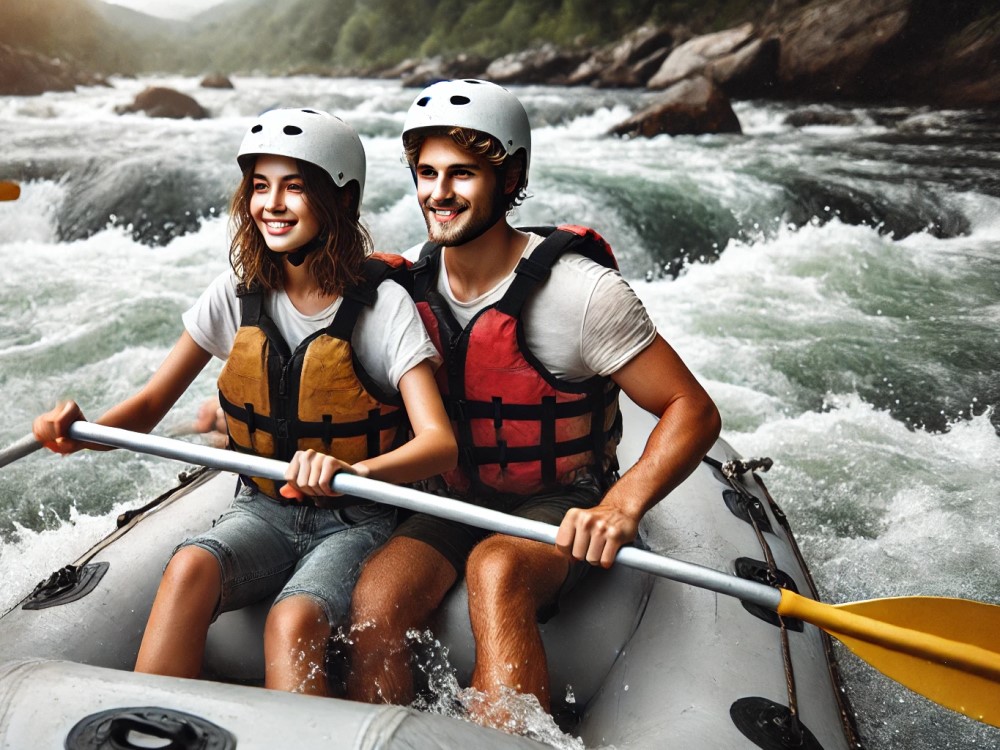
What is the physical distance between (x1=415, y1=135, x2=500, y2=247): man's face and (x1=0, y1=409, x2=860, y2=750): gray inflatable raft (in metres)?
0.60

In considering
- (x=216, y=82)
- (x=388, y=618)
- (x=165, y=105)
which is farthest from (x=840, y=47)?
(x=388, y=618)

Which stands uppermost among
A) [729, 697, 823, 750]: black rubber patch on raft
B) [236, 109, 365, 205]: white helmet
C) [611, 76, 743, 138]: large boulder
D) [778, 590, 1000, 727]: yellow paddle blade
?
[611, 76, 743, 138]: large boulder

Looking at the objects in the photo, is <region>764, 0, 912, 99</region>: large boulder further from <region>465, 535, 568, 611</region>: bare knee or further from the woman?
<region>465, 535, 568, 611</region>: bare knee

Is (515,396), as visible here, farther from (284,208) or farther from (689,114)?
(689,114)

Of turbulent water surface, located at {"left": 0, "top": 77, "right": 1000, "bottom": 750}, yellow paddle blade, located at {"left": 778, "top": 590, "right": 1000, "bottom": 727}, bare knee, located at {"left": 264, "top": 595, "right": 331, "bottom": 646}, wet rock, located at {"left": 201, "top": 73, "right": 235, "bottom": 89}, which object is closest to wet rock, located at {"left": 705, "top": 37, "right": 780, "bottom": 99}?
turbulent water surface, located at {"left": 0, "top": 77, "right": 1000, "bottom": 750}

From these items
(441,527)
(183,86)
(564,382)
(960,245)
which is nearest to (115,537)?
(441,527)

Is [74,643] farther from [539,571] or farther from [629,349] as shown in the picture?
[629,349]

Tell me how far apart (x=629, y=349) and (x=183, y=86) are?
23.9 feet

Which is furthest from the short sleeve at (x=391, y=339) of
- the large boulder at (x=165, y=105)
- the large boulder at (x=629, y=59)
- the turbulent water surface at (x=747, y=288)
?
the large boulder at (x=165, y=105)

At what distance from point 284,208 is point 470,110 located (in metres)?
0.35

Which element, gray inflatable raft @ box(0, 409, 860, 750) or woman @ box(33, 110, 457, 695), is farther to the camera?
woman @ box(33, 110, 457, 695)

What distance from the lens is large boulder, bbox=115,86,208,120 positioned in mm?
7477

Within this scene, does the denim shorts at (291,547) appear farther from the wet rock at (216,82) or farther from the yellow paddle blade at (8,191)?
the wet rock at (216,82)

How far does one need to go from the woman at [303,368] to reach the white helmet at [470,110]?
153 millimetres
